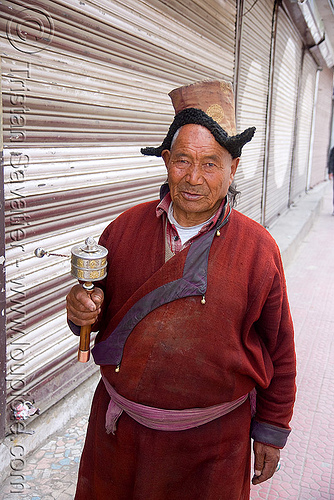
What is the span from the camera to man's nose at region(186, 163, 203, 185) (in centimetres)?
165

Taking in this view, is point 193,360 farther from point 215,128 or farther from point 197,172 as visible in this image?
point 215,128

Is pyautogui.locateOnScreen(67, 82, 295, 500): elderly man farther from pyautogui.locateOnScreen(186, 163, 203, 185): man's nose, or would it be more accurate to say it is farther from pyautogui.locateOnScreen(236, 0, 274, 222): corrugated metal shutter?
pyautogui.locateOnScreen(236, 0, 274, 222): corrugated metal shutter

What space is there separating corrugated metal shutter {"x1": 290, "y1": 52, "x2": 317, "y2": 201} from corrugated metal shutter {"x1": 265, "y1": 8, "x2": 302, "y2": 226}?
2.53 feet

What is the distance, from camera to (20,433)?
2619mm

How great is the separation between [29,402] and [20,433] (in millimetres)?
173

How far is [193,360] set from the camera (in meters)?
1.60

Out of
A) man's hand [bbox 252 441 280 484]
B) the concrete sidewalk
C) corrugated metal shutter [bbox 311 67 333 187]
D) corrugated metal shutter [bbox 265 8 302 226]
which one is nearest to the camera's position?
man's hand [bbox 252 441 280 484]

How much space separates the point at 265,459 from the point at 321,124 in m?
16.8

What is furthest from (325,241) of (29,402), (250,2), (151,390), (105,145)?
(151,390)

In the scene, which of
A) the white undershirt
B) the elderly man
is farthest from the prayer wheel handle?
the white undershirt

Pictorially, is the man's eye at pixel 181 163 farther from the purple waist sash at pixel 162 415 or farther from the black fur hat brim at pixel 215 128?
the purple waist sash at pixel 162 415

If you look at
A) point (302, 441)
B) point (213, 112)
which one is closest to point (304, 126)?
point (302, 441)

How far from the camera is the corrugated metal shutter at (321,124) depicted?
50.3 ft

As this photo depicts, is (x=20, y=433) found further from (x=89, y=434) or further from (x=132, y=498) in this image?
(x=132, y=498)
